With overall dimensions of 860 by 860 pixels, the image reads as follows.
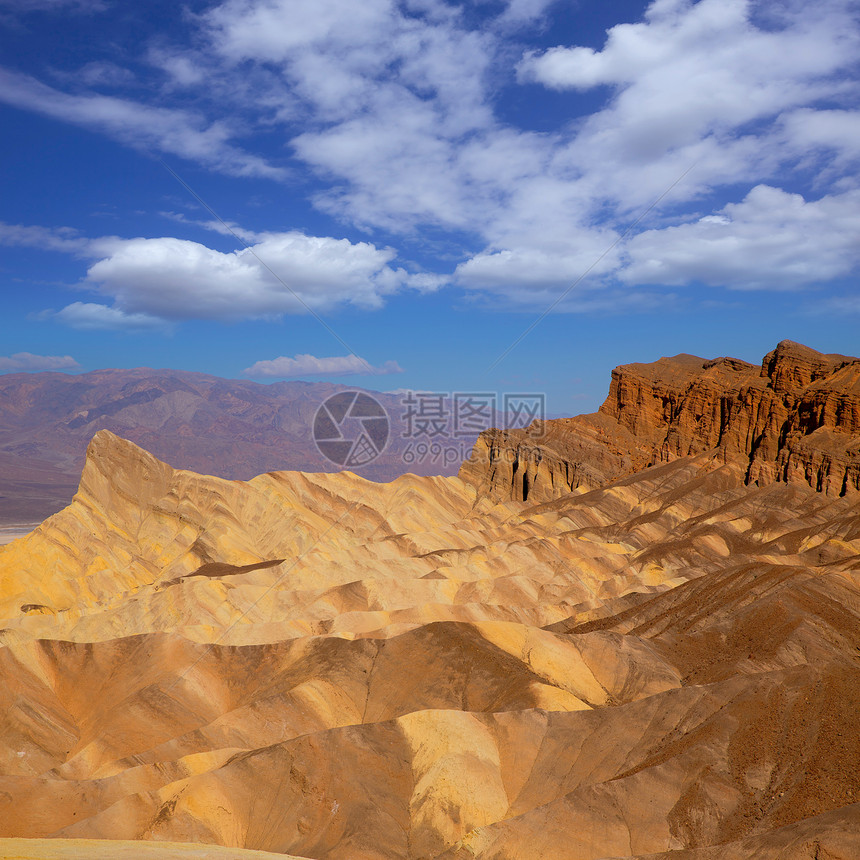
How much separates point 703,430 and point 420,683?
5916 centimetres

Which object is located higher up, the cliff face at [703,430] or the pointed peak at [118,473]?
the cliff face at [703,430]

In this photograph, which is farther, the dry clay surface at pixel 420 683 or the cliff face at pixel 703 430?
the cliff face at pixel 703 430

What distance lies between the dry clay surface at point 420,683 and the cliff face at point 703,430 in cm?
555

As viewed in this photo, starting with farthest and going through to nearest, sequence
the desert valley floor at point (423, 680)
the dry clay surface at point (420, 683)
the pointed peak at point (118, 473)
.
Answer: the pointed peak at point (118, 473) → the dry clay surface at point (420, 683) → the desert valley floor at point (423, 680)

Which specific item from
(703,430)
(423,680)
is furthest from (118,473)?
(703,430)

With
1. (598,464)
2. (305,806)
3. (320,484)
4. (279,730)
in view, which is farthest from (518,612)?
(598,464)

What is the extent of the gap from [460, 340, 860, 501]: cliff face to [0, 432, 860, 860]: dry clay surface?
18.2 ft

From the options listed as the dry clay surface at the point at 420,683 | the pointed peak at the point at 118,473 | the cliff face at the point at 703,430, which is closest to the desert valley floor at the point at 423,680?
the dry clay surface at the point at 420,683

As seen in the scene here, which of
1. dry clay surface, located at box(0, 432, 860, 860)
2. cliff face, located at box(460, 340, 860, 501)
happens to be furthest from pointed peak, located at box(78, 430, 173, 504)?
cliff face, located at box(460, 340, 860, 501)

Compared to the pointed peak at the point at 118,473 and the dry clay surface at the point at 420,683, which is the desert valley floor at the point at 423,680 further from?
the pointed peak at the point at 118,473

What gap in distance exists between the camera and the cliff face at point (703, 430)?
63.0 metres

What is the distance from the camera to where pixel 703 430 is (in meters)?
78.1

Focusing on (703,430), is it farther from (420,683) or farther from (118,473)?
(118,473)

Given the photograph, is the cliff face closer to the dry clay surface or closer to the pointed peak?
the dry clay surface
